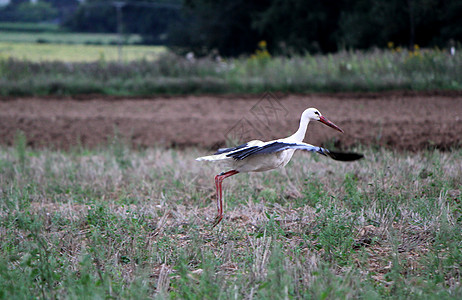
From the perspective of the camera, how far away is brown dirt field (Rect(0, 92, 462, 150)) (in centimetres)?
924

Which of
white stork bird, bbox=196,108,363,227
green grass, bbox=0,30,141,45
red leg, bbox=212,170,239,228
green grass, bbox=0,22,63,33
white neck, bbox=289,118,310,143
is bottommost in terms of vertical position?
red leg, bbox=212,170,239,228

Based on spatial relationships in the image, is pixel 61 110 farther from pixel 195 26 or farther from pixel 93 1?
pixel 93 1

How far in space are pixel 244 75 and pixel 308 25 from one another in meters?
13.8

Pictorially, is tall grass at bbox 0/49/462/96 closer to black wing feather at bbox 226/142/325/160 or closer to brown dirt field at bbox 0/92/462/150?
brown dirt field at bbox 0/92/462/150

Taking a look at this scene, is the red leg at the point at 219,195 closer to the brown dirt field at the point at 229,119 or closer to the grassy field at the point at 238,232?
the grassy field at the point at 238,232

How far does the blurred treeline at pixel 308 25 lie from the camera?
78.6 ft

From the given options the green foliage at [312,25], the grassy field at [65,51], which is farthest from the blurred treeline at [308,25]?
the grassy field at [65,51]

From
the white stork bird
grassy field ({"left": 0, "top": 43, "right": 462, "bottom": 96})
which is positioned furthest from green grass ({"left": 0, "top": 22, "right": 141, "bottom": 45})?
the white stork bird

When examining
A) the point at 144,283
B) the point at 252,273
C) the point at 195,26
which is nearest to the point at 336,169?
the point at 252,273

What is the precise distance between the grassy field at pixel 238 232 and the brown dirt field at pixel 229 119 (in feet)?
5.72

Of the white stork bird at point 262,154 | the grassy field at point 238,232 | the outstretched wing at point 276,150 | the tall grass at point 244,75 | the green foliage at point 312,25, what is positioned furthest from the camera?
the green foliage at point 312,25

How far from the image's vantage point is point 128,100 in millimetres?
16344

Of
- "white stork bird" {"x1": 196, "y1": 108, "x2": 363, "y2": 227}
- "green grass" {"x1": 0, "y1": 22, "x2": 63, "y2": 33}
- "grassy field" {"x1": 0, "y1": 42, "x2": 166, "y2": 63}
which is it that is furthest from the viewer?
"green grass" {"x1": 0, "y1": 22, "x2": 63, "y2": 33}

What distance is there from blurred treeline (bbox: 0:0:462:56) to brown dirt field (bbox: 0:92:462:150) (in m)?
8.82
